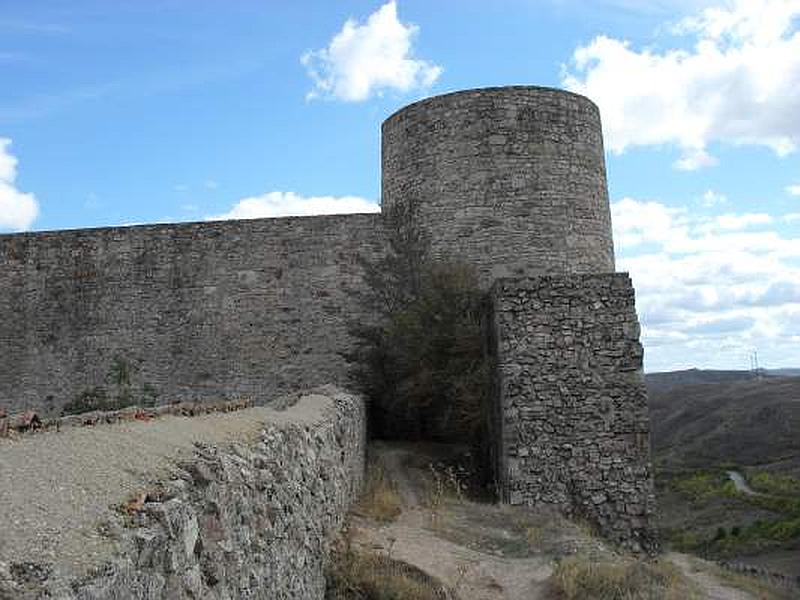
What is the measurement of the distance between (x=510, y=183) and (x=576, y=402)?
514 centimetres

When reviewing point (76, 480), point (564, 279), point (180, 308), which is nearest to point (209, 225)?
point (180, 308)

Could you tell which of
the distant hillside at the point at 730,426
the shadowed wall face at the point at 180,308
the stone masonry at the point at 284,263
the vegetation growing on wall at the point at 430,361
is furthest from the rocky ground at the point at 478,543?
the distant hillside at the point at 730,426

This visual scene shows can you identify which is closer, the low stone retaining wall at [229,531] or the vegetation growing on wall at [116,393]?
the low stone retaining wall at [229,531]

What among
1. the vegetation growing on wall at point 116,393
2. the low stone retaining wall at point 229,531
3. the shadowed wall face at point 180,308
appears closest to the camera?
the low stone retaining wall at point 229,531

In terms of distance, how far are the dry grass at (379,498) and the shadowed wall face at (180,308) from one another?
480cm

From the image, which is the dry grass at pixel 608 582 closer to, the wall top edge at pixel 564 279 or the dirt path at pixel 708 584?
the dirt path at pixel 708 584

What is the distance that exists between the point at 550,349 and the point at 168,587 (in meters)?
8.67

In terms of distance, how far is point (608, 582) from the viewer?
7660mm

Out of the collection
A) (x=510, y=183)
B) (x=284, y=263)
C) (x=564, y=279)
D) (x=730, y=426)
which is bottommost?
(x=730, y=426)

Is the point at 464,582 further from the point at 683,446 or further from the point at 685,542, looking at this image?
the point at 683,446

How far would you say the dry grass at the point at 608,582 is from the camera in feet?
24.7

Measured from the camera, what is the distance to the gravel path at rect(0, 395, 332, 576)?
2.36 metres

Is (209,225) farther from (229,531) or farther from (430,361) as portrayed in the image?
(229,531)

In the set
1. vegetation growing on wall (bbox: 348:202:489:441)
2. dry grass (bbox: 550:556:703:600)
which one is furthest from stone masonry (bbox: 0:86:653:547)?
dry grass (bbox: 550:556:703:600)
